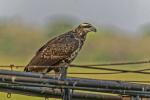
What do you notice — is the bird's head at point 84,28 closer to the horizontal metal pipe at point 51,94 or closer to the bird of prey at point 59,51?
the bird of prey at point 59,51

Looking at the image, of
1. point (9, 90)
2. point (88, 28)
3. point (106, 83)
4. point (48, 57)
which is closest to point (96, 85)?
point (106, 83)

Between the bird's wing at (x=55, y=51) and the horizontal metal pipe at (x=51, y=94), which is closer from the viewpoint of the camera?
the horizontal metal pipe at (x=51, y=94)

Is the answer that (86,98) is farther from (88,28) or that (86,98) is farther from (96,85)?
(88,28)

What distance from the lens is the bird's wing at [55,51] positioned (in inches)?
305

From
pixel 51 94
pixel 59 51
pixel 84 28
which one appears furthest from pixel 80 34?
pixel 51 94

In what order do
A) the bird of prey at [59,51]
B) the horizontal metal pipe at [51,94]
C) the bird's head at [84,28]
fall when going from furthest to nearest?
the bird's head at [84,28] < the bird of prey at [59,51] < the horizontal metal pipe at [51,94]

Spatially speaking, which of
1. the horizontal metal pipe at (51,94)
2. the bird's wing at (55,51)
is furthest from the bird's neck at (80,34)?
the horizontal metal pipe at (51,94)

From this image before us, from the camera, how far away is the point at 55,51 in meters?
7.92

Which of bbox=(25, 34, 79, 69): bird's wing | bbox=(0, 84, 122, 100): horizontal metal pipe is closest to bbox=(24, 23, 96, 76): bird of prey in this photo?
bbox=(25, 34, 79, 69): bird's wing

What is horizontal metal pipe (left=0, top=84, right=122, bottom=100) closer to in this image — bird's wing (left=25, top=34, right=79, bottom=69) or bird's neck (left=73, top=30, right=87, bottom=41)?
bird's wing (left=25, top=34, right=79, bottom=69)

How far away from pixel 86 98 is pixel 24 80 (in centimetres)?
150

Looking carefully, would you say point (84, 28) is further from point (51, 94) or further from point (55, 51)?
point (51, 94)

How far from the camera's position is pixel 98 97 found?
6168mm

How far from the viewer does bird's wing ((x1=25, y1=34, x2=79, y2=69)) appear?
7758 mm
